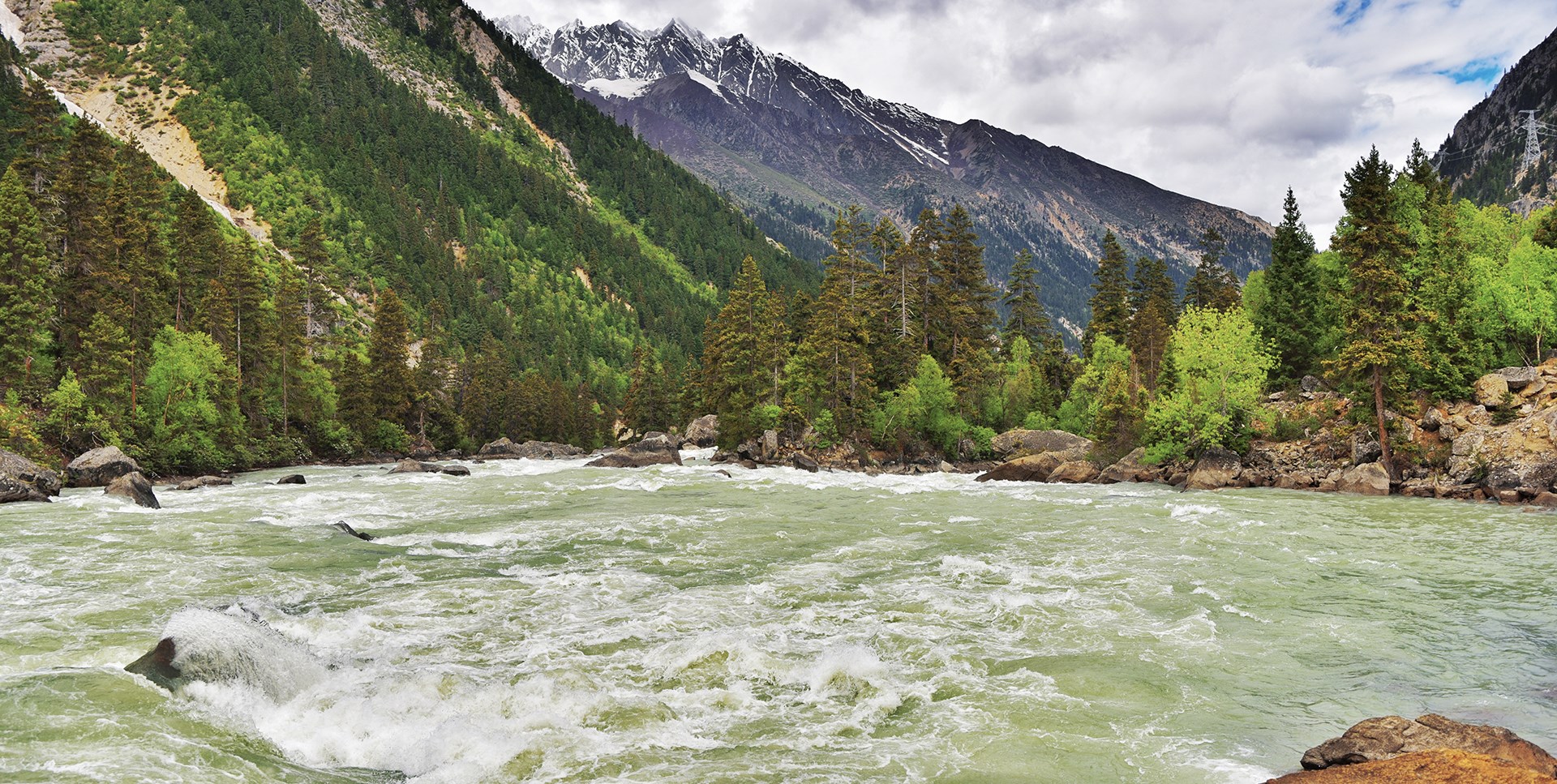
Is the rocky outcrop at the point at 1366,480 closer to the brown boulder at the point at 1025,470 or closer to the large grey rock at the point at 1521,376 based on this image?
the large grey rock at the point at 1521,376

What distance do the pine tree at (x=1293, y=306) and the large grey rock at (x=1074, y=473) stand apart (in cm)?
1766

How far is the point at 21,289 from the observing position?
42.6 m

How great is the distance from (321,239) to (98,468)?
61.5 metres

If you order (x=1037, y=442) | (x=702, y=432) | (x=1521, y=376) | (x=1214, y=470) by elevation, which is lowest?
(x=1214, y=470)

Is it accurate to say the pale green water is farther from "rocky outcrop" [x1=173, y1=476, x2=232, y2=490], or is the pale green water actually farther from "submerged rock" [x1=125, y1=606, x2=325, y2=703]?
"rocky outcrop" [x1=173, y1=476, x2=232, y2=490]

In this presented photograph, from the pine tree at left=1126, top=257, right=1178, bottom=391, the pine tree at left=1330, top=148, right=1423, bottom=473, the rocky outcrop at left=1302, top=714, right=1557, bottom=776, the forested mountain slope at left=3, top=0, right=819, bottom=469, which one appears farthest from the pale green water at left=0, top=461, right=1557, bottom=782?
the pine tree at left=1126, top=257, right=1178, bottom=391

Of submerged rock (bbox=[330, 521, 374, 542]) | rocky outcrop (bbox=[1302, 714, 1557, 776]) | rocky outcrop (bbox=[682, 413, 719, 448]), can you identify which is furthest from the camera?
rocky outcrop (bbox=[682, 413, 719, 448])

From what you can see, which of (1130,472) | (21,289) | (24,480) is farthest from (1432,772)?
(21,289)

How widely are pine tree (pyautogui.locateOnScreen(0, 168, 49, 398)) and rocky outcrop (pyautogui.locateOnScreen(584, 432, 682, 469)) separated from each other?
31523mm

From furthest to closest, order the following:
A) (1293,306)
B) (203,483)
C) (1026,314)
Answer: (1026,314), (1293,306), (203,483)

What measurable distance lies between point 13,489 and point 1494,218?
79.7 meters

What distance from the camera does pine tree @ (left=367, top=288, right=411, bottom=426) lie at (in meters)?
75.0

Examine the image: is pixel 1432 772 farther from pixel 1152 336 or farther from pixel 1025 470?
pixel 1152 336

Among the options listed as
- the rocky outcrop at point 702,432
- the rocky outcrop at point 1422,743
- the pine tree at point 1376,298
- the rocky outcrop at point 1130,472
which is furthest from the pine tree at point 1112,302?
the rocky outcrop at point 1422,743
